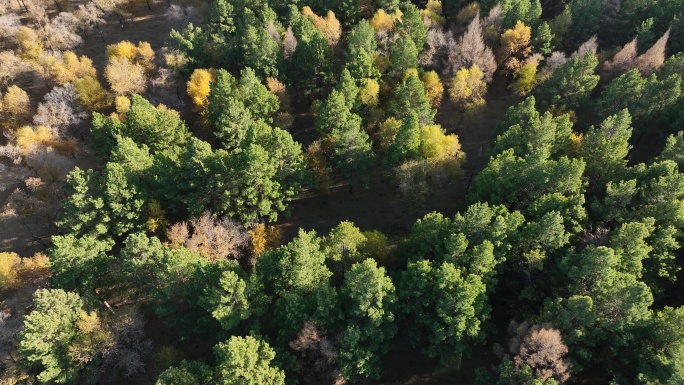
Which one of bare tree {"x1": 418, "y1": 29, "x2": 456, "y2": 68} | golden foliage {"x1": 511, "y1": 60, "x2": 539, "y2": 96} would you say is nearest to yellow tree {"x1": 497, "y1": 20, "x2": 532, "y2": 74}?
golden foliage {"x1": 511, "y1": 60, "x2": 539, "y2": 96}

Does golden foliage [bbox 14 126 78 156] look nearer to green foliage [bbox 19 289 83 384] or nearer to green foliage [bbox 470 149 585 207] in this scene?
green foliage [bbox 19 289 83 384]

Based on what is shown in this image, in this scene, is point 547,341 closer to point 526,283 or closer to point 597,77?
point 526,283

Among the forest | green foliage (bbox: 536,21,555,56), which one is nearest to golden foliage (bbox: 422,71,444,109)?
the forest

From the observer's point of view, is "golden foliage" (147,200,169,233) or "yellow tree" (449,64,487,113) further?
"yellow tree" (449,64,487,113)

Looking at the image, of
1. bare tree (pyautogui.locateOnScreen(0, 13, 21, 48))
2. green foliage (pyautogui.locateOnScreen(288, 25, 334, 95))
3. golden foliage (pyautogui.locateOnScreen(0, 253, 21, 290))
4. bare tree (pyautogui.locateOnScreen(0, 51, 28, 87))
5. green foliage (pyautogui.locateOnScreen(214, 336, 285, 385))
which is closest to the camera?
green foliage (pyautogui.locateOnScreen(214, 336, 285, 385))

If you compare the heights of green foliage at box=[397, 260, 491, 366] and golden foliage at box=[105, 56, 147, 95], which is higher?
golden foliage at box=[105, 56, 147, 95]

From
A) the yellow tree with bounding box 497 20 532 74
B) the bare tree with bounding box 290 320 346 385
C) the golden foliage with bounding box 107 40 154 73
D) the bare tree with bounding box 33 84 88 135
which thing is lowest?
the bare tree with bounding box 290 320 346 385

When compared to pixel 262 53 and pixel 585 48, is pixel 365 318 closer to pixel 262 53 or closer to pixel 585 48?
pixel 262 53

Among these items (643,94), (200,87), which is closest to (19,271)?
(200,87)

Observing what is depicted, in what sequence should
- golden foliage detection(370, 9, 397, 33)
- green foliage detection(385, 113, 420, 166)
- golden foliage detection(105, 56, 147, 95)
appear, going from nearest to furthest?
green foliage detection(385, 113, 420, 166), golden foliage detection(105, 56, 147, 95), golden foliage detection(370, 9, 397, 33)
